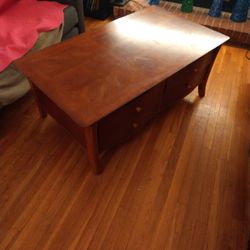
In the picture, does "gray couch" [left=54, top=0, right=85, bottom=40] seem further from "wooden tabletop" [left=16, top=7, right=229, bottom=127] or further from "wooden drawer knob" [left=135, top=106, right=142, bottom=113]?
"wooden drawer knob" [left=135, top=106, right=142, bottom=113]

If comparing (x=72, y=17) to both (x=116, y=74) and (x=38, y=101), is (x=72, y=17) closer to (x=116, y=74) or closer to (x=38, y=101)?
(x=38, y=101)

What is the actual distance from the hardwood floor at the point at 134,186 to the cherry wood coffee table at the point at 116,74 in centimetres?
16

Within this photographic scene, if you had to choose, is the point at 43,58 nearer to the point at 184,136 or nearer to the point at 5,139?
the point at 5,139

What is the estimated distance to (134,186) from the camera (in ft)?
3.88

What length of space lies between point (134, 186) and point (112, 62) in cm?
66

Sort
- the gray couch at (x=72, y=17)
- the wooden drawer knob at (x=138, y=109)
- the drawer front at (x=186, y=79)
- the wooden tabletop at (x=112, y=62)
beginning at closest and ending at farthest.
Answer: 1. the wooden tabletop at (x=112, y=62)
2. the wooden drawer knob at (x=138, y=109)
3. the drawer front at (x=186, y=79)
4. the gray couch at (x=72, y=17)

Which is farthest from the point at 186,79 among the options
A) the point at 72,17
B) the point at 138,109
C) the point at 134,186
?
the point at 72,17

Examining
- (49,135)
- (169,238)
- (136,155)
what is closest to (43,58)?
(49,135)

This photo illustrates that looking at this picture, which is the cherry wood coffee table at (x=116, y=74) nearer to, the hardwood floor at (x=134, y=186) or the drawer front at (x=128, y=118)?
the drawer front at (x=128, y=118)

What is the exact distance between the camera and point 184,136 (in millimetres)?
1430

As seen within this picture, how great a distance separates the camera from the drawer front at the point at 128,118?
3.28ft

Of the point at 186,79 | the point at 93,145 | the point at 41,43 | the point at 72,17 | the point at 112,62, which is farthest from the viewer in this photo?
the point at 72,17

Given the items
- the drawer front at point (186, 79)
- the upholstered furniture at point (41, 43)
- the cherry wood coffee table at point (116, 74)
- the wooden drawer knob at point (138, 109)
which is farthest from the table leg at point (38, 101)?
the drawer front at point (186, 79)

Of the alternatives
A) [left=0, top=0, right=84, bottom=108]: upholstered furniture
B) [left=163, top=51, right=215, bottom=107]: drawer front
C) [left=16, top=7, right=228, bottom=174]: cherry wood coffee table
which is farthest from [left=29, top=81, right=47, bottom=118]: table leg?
[left=163, top=51, right=215, bottom=107]: drawer front
